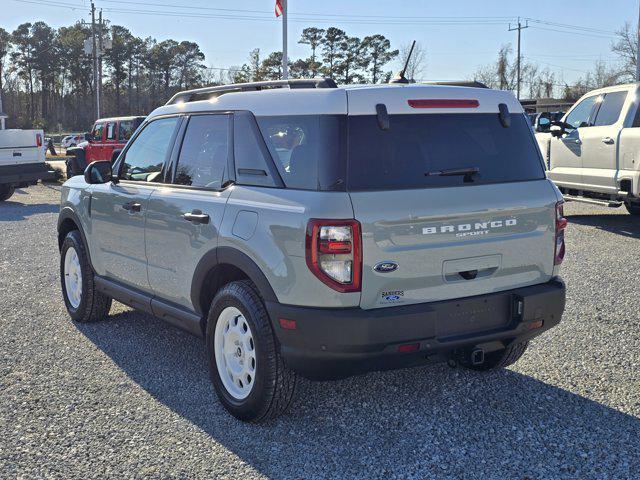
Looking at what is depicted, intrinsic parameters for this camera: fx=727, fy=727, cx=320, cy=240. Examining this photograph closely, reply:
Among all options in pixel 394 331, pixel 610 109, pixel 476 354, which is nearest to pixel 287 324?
pixel 394 331

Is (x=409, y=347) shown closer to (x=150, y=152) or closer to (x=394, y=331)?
(x=394, y=331)

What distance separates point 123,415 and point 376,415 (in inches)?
59.8

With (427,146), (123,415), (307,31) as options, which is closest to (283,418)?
(123,415)

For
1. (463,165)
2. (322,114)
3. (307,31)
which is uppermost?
(307,31)

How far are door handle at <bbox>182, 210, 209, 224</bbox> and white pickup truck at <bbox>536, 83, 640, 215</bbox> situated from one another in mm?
8197

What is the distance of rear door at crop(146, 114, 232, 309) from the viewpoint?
14.6 feet

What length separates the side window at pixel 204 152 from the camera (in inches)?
179

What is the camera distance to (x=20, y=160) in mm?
18297

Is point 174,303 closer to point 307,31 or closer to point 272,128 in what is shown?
point 272,128

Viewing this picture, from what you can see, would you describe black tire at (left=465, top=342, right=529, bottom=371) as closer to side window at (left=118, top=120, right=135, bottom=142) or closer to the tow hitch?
the tow hitch

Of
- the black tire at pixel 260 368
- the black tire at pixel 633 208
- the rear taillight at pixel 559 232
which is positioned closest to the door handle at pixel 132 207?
the black tire at pixel 260 368

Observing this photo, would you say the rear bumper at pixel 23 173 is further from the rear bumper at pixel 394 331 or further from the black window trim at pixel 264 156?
the rear bumper at pixel 394 331

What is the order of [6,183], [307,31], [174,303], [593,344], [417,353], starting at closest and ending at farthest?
[417,353], [174,303], [593,344], [6,183], [307,31]

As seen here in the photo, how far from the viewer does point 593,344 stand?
562 cm
